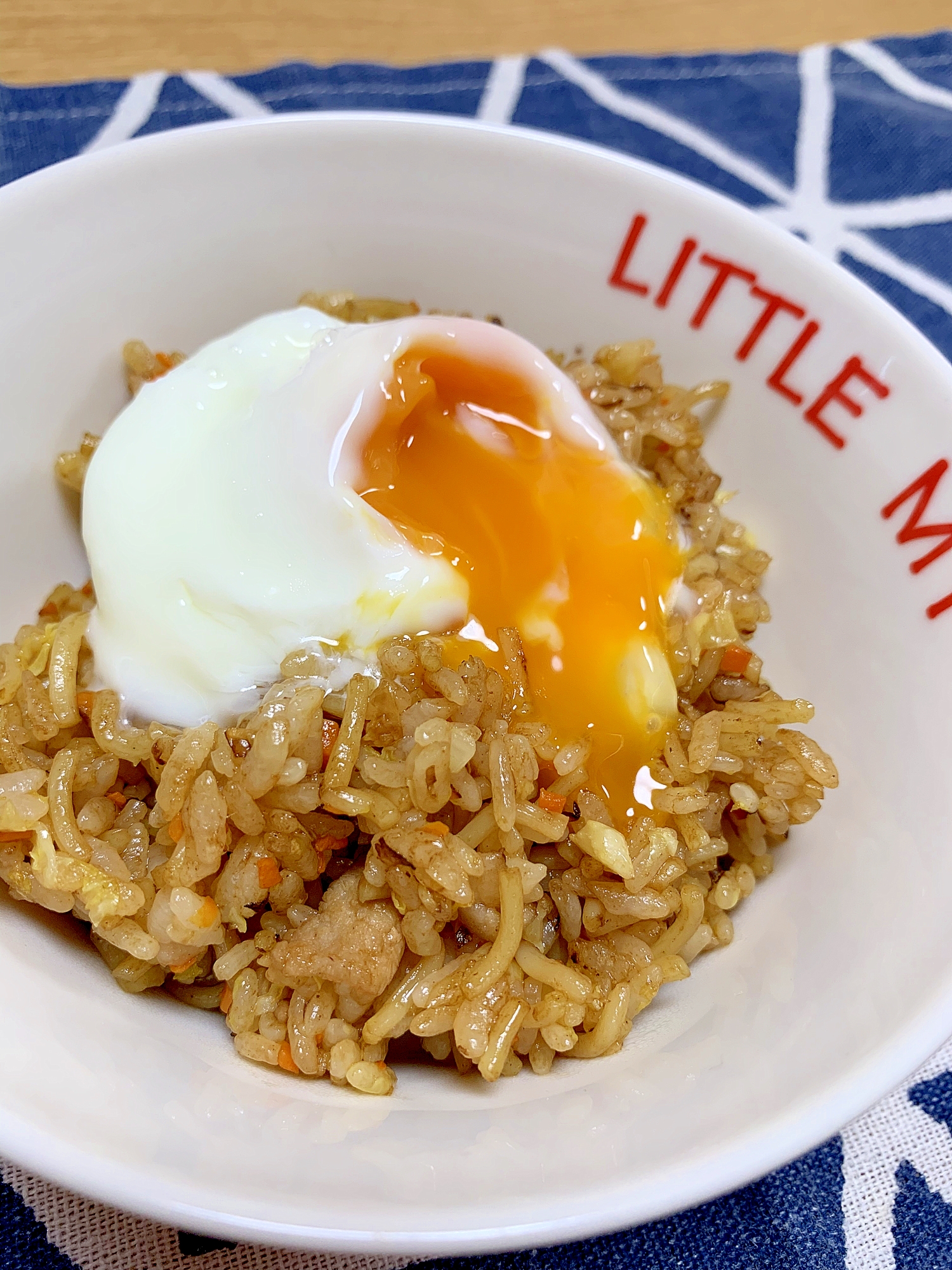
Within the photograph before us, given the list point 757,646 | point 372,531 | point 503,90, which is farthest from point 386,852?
point 503,90

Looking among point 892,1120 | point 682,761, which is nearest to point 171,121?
point 682,761

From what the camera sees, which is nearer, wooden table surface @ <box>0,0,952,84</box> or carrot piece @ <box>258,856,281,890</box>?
carrot piece @ <box>258,856,281,890</box>

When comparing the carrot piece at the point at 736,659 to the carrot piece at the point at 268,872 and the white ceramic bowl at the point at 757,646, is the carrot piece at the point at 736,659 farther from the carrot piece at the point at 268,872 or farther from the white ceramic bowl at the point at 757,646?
the carrot piece at the point at 268,872

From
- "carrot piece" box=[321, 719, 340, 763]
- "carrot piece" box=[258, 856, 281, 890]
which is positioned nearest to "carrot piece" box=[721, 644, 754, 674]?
"carrot piece" box=[321, 719, 340, 763]

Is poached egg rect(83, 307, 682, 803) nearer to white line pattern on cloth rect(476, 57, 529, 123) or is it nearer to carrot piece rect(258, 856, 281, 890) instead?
carrot piece rect(258, 856, 281, 890)

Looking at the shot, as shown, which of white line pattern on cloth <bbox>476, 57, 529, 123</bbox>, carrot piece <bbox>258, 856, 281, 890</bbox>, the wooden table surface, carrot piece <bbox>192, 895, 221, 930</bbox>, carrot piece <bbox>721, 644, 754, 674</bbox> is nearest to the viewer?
carrot piece <bbox>192, 895, 221, 930</bbox>

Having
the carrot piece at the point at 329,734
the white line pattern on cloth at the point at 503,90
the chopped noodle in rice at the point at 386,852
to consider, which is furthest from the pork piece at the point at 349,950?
the white line pattern on cloth at the point at 503,90

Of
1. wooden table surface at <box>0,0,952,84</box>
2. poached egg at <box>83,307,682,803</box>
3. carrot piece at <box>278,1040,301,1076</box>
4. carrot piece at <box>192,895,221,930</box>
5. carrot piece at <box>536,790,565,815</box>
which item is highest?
wooden table surface at <box>0,0,952,84</box>
